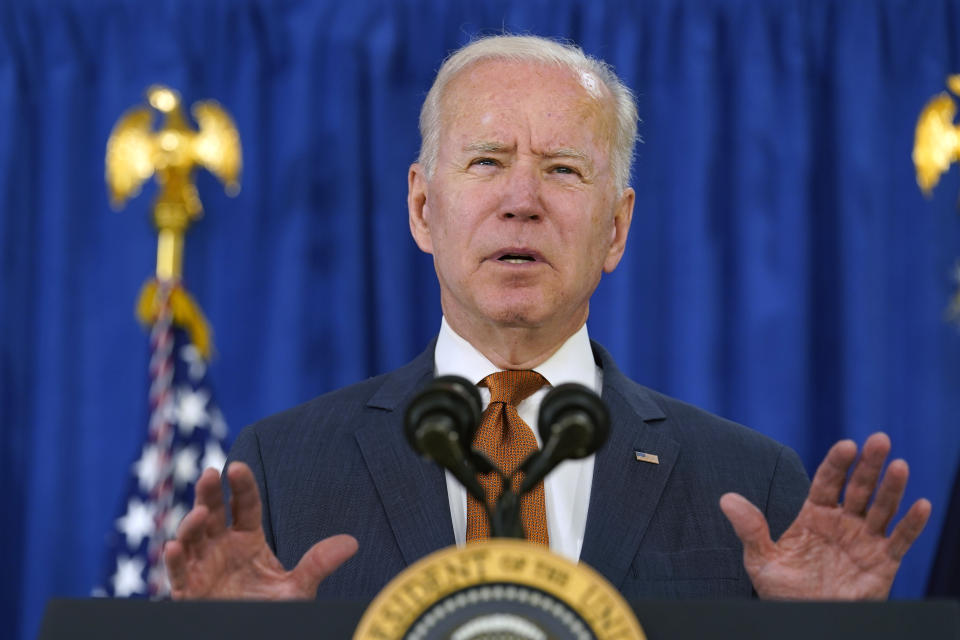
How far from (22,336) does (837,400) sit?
2600mm

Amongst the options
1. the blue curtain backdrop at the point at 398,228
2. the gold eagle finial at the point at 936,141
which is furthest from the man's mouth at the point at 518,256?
the gold eagle finial at the point at 936,141

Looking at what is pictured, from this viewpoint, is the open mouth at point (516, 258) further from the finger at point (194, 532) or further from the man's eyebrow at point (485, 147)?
the finger at point (194, 532)

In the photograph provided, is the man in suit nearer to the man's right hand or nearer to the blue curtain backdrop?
the man's right hand

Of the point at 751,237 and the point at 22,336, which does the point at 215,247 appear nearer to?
the point at 22,336

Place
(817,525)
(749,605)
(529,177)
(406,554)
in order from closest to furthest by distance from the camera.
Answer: (749,605)
(817,525)
(406,554)
(529,177)

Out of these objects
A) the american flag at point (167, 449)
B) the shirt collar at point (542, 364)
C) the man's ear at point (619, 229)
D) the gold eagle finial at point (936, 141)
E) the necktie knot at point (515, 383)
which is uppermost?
the gold eagle finial at point (936, 141)

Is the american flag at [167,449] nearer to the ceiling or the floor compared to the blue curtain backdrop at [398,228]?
nearer to the floor

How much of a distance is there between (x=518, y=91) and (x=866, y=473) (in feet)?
3.20

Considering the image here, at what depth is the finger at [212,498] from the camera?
1.22m

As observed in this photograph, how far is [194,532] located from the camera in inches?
50.1

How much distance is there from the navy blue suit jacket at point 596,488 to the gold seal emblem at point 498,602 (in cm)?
82

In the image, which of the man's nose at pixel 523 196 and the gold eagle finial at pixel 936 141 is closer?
the man's nose at pixel 523 196

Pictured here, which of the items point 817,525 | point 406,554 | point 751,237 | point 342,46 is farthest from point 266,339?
point 817,525

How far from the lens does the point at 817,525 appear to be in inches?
Result: 56.9
